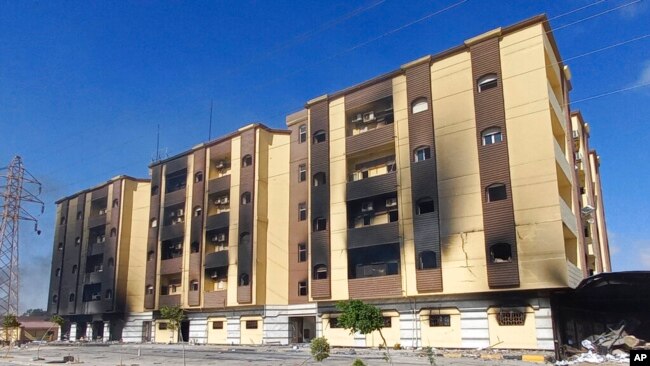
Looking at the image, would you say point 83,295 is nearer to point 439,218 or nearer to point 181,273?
point 181,273

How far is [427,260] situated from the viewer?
3878 cm

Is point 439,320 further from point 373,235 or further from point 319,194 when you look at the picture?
point 319,194

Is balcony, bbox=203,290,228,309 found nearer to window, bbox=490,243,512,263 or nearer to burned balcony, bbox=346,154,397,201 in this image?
burned balcony, bbox=346,154,397,201

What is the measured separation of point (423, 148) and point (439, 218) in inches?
222

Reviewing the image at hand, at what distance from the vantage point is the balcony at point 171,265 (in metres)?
56.8

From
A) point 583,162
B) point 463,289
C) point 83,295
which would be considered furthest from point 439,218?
point 83,295

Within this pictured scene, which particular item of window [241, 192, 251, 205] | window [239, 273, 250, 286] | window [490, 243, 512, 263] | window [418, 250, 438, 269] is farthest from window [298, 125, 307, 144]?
window [490, 243, 512, 263]

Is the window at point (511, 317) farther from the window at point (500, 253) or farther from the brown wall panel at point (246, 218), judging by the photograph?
the brown wall panel at point (246, 218)

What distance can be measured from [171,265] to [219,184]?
10543 millimetres

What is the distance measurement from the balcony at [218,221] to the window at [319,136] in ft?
40.6

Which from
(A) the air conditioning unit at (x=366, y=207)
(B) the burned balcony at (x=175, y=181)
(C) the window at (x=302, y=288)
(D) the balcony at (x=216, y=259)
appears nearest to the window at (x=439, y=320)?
(A) the air conditioning unit at (x=366, y=207)

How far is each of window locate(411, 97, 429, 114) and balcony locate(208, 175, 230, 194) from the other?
21757mm

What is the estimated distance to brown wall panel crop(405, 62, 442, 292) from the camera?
3834 centimetres

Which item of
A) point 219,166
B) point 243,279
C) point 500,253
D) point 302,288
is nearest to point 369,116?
point 302,288
